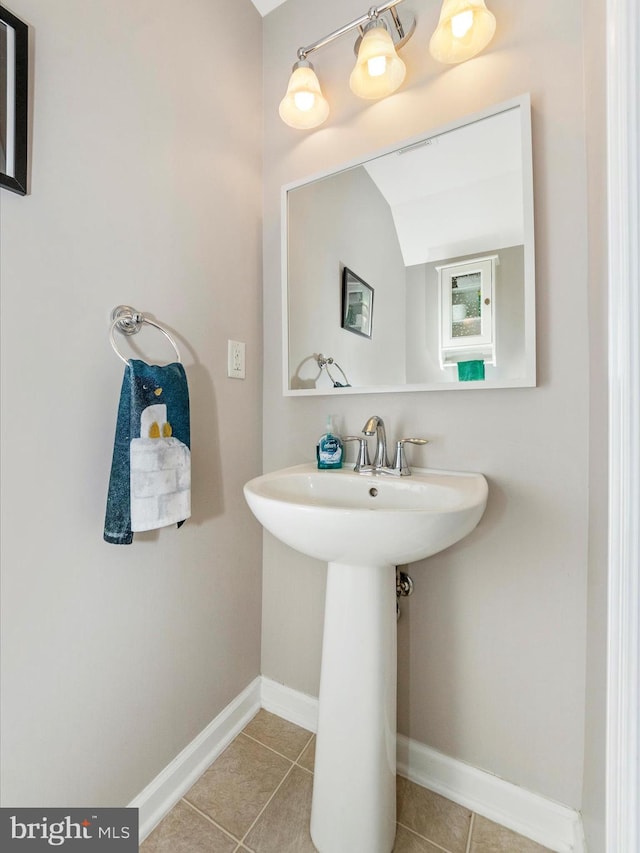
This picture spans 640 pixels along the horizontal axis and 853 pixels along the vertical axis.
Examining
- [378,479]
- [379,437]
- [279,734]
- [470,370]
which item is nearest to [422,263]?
[470,370]

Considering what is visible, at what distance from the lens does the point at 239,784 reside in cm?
106

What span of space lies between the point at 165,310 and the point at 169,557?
25.9 inches

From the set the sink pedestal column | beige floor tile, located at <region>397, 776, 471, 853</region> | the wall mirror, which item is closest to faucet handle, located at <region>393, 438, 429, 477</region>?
the wall mirror

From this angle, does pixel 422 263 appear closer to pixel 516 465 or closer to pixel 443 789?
pixel 516 465

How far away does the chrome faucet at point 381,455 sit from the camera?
3.34 feet

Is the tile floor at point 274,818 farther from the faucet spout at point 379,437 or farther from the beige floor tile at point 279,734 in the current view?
the faucet spout at point 379,437

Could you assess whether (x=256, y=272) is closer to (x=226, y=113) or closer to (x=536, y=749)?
(x=226, y=113)

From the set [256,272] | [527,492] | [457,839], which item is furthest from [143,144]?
[457,839]

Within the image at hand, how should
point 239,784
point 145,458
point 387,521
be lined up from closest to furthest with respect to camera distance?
point 387,521
point 145,458
point 239,784

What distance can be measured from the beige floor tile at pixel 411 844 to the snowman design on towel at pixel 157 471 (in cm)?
95

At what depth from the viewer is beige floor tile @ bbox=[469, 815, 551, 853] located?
0.90m

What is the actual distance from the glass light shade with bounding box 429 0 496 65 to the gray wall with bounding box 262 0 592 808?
0.05 metres

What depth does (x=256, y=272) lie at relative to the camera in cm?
131

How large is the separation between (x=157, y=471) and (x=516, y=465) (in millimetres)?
866
